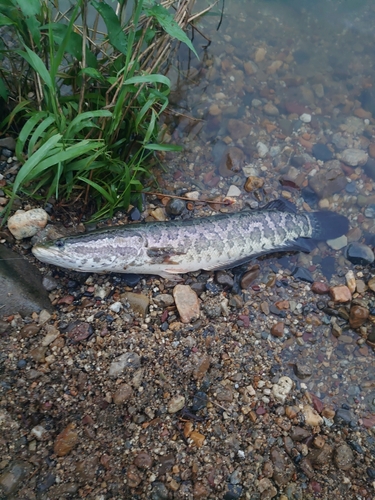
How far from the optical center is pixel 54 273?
4172mm

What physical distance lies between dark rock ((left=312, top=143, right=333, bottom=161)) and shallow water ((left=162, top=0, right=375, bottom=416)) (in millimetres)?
16

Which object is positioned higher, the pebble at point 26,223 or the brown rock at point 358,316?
the pebble at point 26,223

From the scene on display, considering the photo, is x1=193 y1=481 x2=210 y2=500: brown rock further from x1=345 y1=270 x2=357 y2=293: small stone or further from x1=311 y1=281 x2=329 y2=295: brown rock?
x1=345 y1=270 x2=357 y2=293: small stone

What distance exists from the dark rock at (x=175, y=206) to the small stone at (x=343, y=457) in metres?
3.23

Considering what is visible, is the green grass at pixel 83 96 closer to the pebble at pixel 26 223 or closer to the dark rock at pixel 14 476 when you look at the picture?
the pebble at pixel 26 223

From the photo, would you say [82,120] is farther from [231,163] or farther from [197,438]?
[197,438]

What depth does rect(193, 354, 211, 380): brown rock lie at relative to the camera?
3822 millimetres

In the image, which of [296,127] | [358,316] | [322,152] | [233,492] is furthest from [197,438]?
[296,127]

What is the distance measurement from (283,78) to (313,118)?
100 centimetres

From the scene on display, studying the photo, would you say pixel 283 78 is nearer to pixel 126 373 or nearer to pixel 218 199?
pixel 218 199

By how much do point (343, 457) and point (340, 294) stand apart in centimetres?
188

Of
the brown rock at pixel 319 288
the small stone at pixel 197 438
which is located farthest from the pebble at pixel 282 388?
the brown rock at pixel 319 288

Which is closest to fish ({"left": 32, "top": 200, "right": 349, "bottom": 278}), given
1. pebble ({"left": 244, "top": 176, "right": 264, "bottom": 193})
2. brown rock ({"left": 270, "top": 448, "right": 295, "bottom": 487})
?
pebble ({"left": 244, "top": 176, "right": 264, "bottom": 193})

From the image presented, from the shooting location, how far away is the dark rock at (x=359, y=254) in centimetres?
507
